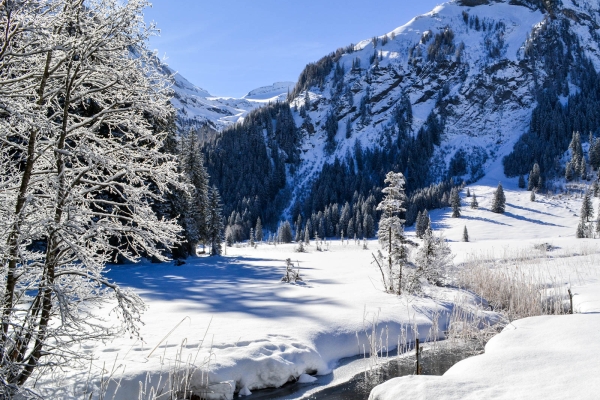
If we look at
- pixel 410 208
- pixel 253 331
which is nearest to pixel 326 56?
pixel 410 208

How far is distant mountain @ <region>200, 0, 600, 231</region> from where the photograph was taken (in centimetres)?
11625

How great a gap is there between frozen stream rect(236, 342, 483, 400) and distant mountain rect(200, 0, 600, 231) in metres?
96.3

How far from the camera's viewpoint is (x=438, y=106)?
142750mm

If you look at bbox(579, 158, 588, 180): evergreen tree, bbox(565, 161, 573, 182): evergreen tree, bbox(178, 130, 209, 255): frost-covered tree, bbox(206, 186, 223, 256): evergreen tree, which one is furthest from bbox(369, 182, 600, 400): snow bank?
bbox(579, 158, 588, 180): evergreen tree

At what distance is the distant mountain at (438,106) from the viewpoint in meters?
116

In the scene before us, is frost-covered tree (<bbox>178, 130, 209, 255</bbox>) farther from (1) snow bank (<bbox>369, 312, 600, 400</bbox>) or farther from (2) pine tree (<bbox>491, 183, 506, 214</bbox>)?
(2) pine tree (<bbox>491, 183, 506, 214</bbox>)

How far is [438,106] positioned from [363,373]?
150m

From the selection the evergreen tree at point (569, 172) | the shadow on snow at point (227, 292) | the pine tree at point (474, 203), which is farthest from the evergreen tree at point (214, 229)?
the evergreen tree at point (569, 172)

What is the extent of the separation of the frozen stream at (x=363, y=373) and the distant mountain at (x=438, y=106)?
9626 centimetres

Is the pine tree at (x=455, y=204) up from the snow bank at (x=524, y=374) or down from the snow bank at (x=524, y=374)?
up

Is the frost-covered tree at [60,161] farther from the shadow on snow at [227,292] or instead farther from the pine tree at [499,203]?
the pine tree at [499,203]

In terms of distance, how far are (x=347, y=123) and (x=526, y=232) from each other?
9310 centimetres

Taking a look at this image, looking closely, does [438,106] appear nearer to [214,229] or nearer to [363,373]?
[214,229]

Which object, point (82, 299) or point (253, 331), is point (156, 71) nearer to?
point (82, 299)
